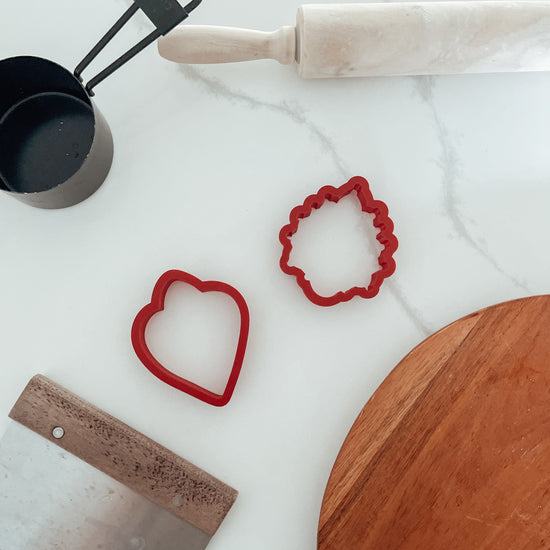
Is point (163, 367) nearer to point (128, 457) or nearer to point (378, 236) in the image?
point (128, 457)

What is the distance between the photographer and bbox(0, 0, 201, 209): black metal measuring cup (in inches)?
27.5

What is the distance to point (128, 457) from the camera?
712 mm

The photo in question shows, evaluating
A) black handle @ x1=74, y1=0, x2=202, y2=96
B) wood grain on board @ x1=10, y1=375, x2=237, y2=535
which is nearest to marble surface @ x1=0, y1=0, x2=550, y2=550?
wood grain on board @ x1=10, y1=375, x2=237, y2=535

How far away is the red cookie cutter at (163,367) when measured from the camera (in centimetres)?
71

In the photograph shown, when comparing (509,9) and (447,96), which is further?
(447,96)

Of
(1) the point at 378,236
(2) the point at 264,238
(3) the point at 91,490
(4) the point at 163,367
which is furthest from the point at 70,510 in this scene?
(1) the point at 378,236

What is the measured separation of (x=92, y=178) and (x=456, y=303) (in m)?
0.52

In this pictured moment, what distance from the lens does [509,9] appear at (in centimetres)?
68

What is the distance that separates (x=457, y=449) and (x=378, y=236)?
0.96 ft

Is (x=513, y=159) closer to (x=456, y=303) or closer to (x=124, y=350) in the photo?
(x=456, y=303)

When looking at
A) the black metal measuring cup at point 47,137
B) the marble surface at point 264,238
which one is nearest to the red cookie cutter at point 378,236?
the marble surface at point 264,238

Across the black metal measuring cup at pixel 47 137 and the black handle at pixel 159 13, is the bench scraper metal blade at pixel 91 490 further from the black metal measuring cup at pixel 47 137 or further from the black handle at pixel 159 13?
the black handle at pixel 159 13

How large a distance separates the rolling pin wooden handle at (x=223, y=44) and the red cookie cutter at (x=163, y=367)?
276 mm

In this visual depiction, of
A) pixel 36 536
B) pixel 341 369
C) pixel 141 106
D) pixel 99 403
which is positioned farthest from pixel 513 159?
pixel 36 536
